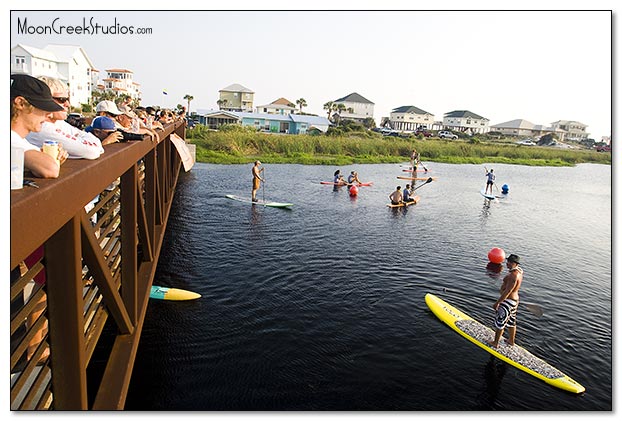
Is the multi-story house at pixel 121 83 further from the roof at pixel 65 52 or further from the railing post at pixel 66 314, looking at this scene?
the railing post at pixel 66 314

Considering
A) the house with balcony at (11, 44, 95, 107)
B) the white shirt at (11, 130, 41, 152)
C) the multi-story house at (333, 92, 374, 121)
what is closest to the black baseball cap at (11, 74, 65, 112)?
the white shirt at (11, 130, 41, 152)

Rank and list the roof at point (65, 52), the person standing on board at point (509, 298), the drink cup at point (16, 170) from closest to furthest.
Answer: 1. the drink cup at point (16, 170)
2. the person standing on board at point (509, 298)
3. the roof at point (65, 52)

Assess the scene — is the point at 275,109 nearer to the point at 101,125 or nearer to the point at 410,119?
the point at 410,119

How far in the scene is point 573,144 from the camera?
82938 millimetres

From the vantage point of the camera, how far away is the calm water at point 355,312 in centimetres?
716

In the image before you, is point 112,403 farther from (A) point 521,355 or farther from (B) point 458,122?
(B) point 458,122

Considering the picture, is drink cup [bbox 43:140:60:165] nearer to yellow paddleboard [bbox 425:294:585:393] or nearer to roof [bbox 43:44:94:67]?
yellow paddleboard [bbox 425:294:585:393]

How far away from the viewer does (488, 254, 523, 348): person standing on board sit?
8172 mm

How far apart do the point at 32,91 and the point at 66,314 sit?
54.1 inches

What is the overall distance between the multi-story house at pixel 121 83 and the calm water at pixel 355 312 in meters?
44.7

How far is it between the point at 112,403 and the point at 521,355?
7.28 m

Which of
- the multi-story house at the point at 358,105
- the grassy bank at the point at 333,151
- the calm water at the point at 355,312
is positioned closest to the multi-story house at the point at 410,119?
the multi-story house at the point at 358,105

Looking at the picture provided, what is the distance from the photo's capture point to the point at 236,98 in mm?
89812
